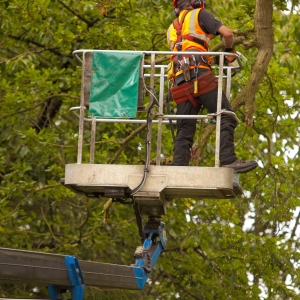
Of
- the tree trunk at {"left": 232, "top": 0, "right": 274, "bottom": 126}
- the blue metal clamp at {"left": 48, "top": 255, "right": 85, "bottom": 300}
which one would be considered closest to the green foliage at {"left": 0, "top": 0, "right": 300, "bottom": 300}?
the tree trunk at {"left": 232, "top": 0, "right": 274, "bottom": 126}

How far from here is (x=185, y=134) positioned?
25.0 feet

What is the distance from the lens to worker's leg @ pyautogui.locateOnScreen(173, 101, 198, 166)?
→ 7.51 m

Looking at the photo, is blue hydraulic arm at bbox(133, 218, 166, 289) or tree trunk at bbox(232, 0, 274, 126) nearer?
blue hydraulic arm at bbox(133, 218, 166, 289)

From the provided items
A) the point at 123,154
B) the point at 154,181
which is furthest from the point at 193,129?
the point at 123,154

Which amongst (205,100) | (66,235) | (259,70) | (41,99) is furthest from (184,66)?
(66,235)

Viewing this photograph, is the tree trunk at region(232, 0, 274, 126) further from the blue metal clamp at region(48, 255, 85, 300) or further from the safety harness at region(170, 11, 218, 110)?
the blue metal clamp at region(48, 255, 85, 300)

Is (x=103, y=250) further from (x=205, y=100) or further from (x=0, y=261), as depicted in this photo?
(x=0, y=261)

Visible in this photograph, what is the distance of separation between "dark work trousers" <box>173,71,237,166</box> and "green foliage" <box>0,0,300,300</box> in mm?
3630

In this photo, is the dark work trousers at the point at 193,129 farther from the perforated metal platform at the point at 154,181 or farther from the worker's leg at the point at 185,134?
the perforated metal platform at the point at 154,181

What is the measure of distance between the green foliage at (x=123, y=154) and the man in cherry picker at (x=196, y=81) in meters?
3.61

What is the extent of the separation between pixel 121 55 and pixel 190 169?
3.79 feet

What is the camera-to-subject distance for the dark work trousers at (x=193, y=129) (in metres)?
7.45

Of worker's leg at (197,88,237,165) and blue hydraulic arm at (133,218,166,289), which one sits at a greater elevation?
worker's leg at (197,88,237,165)

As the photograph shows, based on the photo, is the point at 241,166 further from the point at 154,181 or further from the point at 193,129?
the point at 154,181
